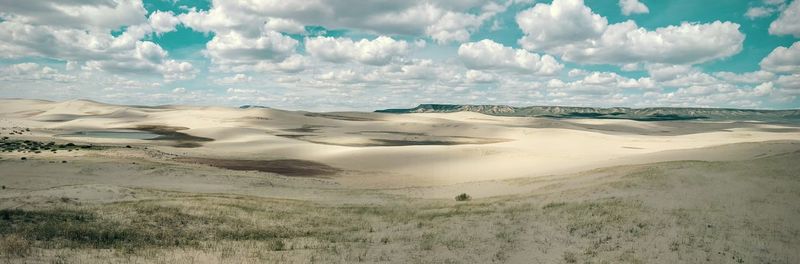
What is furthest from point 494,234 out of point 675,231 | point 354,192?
point 354,192

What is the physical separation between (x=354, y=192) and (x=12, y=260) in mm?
23542

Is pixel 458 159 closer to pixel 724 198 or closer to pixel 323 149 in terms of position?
pixel 323 149

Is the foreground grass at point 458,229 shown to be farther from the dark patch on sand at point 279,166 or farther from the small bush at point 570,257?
the dark patch on sand at point 279,166

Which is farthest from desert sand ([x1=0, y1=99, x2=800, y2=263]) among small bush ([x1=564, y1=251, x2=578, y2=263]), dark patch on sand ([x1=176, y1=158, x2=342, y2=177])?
dark patch on sand ([x1=176, y1=158, x2=342, y2=177])

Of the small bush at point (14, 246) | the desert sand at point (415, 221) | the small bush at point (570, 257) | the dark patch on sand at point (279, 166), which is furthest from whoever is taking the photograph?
the dark patch on sand at point (279, 166)

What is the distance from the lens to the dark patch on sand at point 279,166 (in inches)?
1883

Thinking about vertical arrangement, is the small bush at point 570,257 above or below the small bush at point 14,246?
below

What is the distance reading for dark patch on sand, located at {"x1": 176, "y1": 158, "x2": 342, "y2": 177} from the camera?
47831 millimetres

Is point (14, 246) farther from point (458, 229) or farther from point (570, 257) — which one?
point (570, 257)

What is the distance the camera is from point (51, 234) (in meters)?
13.3

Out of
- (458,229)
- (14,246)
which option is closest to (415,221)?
(458,229)

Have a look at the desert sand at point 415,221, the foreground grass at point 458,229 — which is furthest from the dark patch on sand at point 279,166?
the foreground grass at point 458,229

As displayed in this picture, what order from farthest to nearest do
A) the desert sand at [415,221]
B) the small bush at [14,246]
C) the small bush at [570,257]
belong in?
the desert sand at [415,221] → the small bush at [570,257] → the small bush at [14,246]

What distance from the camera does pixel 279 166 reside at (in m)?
52.0
